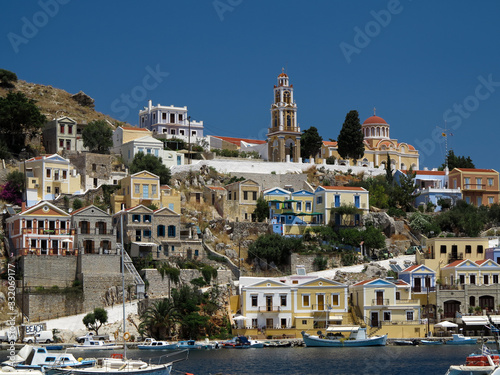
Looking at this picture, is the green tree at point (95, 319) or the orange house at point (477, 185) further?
the orange house at point (477, 185)

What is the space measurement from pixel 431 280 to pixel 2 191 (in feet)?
131

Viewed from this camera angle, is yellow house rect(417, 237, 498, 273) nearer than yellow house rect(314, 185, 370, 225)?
Yes

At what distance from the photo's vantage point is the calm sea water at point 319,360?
204 feet

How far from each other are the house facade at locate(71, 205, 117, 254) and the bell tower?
31629 mm

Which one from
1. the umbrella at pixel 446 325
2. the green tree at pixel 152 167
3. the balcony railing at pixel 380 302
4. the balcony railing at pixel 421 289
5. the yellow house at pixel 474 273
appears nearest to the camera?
the umbrella at pixel 446 325

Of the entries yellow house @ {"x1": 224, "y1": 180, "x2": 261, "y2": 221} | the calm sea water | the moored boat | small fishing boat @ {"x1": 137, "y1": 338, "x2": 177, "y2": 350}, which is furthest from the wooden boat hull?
yellow house @ {"x1": 224, "y1": 180, "x2": 261, "y2": 221}

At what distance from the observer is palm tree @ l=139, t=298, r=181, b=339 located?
76.2m

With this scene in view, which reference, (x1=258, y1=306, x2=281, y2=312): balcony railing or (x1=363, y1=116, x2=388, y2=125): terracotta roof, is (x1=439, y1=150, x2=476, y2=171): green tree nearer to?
(x1=363, y1=116, x2=388, y2=125): terracotta roof

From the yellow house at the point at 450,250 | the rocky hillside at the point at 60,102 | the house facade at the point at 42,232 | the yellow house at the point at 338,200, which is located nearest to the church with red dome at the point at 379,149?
the yellow house at the point at 338,200

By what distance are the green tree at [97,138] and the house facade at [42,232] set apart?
23427 mm

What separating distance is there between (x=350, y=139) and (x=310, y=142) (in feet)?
16.6

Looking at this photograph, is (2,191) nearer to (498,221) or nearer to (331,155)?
(331,155)

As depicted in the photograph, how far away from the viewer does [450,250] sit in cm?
9075

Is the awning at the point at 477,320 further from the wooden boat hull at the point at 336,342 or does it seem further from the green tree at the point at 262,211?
the green tree at the point at 262,211
